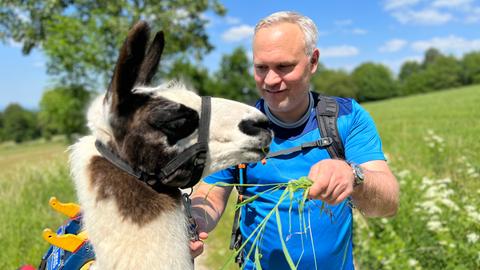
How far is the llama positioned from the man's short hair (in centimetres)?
62

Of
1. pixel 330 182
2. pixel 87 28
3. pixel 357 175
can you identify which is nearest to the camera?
pixel 330 182

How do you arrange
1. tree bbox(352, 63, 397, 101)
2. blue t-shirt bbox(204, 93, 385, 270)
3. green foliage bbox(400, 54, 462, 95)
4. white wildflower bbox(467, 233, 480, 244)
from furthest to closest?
tree bbox(352, 63, 397, 101) → green foliage bbox(400, 54, 462, 95) → white wildflower bbox(467, 233, 480, 244) → blue t-shirt bbox(204, 93, 385, 270)

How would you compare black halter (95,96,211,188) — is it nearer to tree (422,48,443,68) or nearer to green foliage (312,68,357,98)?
green foliage (312,68,357,98)

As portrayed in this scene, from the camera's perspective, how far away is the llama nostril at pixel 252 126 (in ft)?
6.07

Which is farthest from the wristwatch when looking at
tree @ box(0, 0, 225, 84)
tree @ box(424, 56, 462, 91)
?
tree @ box(424, 56, 462, 91)

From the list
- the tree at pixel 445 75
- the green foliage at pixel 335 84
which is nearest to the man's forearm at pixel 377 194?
the green foliage at pixel 335 84

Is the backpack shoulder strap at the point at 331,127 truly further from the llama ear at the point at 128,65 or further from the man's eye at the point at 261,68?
the llama ear at the point at 128,65

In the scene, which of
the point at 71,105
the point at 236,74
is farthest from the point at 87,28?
the point at 236,74

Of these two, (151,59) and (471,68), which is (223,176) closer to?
(151,59)

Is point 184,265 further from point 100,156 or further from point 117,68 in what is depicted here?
point 117,68

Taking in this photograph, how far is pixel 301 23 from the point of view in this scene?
2.26m

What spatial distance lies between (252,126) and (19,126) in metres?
100

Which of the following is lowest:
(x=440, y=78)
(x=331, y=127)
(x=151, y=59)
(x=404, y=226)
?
(x=440, y=78)

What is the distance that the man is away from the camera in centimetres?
218
